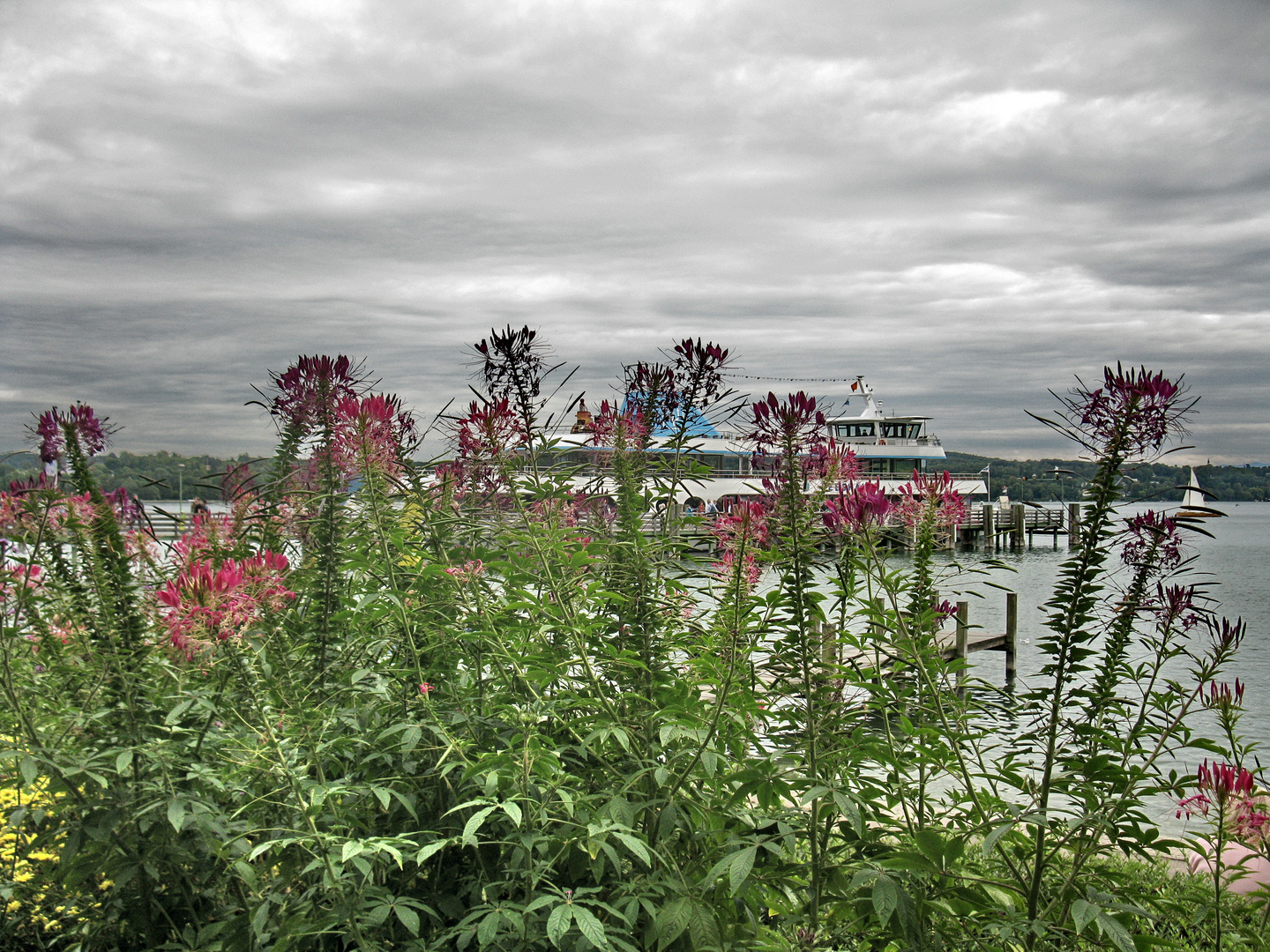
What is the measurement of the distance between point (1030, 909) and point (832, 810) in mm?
570

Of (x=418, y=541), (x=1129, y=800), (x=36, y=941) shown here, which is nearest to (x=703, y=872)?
(x=1129, y=800)

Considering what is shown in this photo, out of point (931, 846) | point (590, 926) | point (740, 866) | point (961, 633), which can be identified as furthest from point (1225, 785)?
point (961, 633)

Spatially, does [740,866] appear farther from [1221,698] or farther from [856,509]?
[1221,698]

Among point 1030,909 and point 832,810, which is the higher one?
point 832,810

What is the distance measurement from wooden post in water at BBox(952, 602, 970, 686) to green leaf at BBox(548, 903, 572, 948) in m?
1.21

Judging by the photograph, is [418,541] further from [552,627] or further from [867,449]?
[867,449]

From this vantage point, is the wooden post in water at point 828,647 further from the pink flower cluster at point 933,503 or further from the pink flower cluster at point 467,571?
the pink flower cluster at point 467,571

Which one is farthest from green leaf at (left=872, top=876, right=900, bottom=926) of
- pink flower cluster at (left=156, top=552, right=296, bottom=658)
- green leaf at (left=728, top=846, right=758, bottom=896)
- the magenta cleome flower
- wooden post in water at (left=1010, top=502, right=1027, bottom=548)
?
wooden post in water at (left=1010, top=502, right=1027, bottom=548)

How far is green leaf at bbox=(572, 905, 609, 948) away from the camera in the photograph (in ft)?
5.56

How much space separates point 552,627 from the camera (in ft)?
7.57

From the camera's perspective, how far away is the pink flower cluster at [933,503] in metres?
2.39

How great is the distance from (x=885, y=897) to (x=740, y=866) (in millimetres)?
334

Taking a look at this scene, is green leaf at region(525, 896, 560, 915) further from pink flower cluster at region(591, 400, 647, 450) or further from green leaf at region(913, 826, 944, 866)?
pink flower cluster at region(591, 400, 647, 450)

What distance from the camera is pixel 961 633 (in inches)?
437
